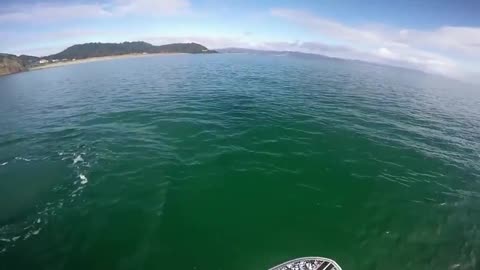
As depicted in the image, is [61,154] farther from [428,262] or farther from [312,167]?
[428,262]

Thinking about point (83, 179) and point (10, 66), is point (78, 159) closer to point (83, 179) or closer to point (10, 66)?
point (83, 179)

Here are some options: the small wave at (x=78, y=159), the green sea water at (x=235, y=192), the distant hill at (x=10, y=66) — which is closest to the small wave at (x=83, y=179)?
the green sea water at (x=235, y=192)

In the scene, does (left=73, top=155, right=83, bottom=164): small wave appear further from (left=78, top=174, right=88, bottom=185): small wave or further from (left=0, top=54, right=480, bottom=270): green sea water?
(left=78, top=174, right=88, bottom=185): small wave

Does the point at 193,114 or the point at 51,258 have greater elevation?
the point at 193,114

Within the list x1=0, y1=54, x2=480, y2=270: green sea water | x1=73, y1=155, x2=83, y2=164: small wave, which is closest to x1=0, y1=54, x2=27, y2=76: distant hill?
x1=0, y1=54, x2=480, y2=270: green sea water

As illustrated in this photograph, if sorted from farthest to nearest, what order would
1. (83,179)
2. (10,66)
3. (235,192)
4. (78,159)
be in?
(10,66) → (78,159) → (83,179) → (235,192)

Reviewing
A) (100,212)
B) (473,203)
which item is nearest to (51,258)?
(100,212)

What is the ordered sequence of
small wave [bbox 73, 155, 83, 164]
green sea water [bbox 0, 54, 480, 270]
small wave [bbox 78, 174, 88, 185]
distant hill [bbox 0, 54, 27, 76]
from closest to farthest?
1. green sea water [bbox 0, 54, 480, 270]
2. small wave [bbox 78, 174, 88, 185]
3. small wave [bbox 73, 155, 83, 164]
4. distant hill [bbox 0, 54, 27, 76]

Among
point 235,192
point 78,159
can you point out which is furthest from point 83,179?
point 235,192
